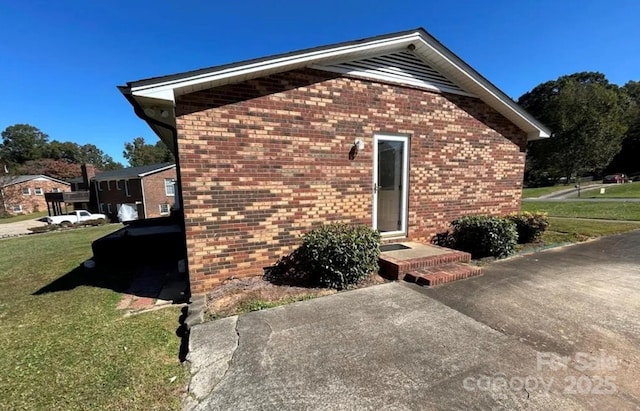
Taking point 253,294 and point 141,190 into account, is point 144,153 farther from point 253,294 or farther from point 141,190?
point 253,294

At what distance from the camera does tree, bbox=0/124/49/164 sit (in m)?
64.2

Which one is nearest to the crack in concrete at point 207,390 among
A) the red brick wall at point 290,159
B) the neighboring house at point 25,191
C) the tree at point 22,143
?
the red brick wall at point 290,159

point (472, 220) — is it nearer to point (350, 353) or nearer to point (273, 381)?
point (350, 353)

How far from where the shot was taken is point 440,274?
458cm

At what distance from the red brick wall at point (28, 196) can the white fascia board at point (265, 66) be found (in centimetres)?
5076

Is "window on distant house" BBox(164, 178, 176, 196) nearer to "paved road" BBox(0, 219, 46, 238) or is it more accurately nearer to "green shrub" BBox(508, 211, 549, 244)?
"paved road" BBox(0, 219, 46, 238)

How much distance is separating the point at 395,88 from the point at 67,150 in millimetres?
95653

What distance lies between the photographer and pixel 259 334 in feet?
10.3

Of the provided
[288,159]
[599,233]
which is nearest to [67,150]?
[288,159]

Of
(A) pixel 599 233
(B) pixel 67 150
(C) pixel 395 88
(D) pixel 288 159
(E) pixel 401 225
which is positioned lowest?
(A) pixel 599 233

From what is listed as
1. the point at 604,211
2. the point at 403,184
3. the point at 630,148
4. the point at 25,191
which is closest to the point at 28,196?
the point at 25,191

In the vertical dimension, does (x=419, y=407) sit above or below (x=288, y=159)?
below

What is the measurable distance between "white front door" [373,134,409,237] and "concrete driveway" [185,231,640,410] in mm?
2084

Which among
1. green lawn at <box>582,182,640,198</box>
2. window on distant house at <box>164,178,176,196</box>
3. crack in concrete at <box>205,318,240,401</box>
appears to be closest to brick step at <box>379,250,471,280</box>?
crack in concrete at <box>205,318,240,401</box>
